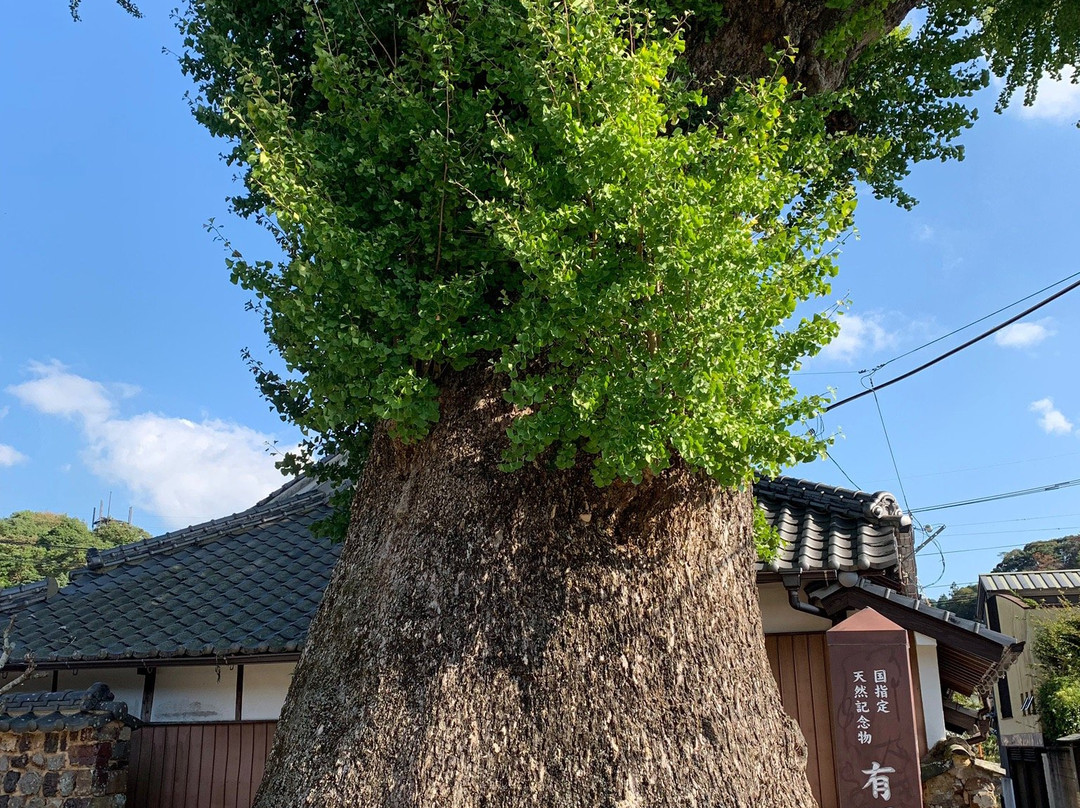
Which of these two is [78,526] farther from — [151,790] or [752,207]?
[752,207]

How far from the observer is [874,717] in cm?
505

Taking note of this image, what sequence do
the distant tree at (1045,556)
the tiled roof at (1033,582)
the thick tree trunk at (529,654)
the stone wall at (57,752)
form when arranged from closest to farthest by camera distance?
1. the thick tree trunk at (529,654)
2. the stone wall at (57,752)
3. the tiled roof at (1033,582)
4. the distant tree at (1045,556)

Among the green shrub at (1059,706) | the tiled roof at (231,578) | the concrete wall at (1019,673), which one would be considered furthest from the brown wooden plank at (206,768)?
the concrete wall at (1019,673)

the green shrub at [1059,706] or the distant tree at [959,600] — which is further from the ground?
the distant tree at [959,600]

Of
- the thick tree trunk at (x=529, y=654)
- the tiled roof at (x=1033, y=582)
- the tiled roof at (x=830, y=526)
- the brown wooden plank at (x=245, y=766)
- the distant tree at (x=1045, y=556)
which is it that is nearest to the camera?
the thick tree trunk at (x=529, y=654)

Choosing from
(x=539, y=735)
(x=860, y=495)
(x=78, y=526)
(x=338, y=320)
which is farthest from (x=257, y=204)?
(x=78, y=526)

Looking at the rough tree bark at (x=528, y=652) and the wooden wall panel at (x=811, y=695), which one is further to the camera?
the wooden wall panel at (x=811, y=695)

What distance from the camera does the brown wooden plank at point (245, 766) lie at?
6.96 meters

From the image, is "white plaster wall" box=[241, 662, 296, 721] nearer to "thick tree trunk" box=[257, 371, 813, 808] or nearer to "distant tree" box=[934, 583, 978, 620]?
"thick tree trunk" box=[257, 371, 813, 808]

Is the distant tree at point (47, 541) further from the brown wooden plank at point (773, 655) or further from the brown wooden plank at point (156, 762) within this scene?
the brown wooden plank at point (773, 655)

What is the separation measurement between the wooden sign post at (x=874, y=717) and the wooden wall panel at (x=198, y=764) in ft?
15.1

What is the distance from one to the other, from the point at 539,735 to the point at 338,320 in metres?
2.08

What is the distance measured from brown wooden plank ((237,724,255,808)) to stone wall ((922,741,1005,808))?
207 inches

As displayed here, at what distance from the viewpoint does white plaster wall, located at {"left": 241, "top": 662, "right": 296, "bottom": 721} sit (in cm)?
726
